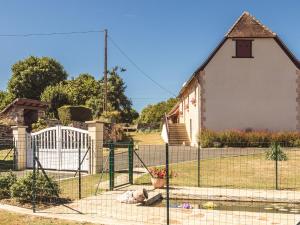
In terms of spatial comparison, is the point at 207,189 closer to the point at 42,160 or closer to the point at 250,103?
the point at 42,160

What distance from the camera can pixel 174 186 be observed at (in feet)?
44.0

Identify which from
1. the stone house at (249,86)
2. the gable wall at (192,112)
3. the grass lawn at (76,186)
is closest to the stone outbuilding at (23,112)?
the gable wall at (192,112)

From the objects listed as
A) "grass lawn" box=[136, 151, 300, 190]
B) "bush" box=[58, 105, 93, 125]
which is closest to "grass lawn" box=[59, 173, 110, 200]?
"grass lawn" box=[136, 151, 300, 190]

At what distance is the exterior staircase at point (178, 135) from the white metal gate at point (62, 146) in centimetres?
1644

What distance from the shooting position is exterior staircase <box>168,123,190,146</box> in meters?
34.2

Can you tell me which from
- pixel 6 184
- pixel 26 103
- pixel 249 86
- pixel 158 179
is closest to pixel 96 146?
pixel 158 179

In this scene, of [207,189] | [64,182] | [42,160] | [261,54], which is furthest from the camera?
[261,54]

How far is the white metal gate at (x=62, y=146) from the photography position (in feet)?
57.1

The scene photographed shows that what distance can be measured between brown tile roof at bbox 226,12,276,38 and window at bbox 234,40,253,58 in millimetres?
505

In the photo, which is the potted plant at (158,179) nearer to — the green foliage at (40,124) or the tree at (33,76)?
the green foliage at (40,124)

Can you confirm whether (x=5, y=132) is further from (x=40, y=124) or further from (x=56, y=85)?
(x=56, y=85)

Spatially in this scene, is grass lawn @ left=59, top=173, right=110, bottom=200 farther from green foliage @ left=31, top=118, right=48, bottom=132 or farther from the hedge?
green foliage @ left=31, top=118, right=48, bottom=132

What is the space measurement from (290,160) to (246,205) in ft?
33.0

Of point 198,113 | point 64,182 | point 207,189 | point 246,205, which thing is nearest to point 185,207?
point 246,205
